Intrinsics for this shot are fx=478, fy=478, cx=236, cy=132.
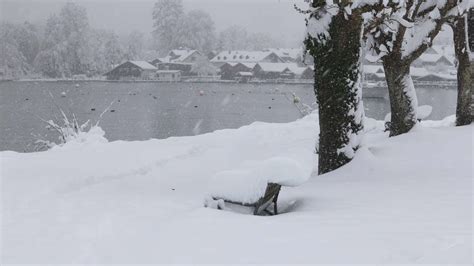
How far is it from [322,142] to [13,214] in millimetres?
5516

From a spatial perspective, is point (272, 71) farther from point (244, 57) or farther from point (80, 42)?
point (80, 42)

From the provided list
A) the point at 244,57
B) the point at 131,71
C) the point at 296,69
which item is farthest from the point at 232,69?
the point at 131,71

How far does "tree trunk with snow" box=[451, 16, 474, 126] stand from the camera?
469 inches

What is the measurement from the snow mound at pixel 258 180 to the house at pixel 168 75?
103 meters

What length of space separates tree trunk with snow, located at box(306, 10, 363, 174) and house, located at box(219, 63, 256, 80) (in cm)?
9978

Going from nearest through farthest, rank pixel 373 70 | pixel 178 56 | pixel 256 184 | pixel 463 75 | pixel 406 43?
pixel 256 184 < pixel 406 43 < pixel 463 75 < pixel 373 70 < pixel 178 56

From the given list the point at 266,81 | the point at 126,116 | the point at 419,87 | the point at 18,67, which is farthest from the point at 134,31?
the point at 126,116

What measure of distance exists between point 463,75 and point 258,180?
803cm

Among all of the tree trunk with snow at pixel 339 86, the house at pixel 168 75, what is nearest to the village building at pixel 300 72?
the house at pixel 168 75

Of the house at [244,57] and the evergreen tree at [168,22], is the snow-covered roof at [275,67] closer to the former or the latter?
the house at [244,57]

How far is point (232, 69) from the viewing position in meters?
109

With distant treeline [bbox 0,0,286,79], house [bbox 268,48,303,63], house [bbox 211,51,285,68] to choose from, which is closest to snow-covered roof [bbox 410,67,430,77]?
house [bbox 268,48,303,63]

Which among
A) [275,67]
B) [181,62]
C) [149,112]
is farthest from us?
[181,62]

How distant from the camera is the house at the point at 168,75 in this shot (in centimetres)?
10875
